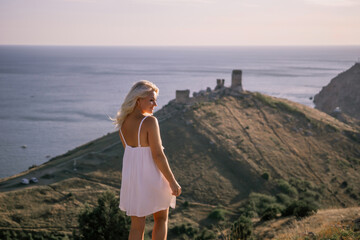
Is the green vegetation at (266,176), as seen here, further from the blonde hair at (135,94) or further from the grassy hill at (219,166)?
the blonde hair at (135,94)

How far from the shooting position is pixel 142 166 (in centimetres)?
498

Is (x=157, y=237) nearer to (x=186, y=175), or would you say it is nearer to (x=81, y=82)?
(x=186, y=175)

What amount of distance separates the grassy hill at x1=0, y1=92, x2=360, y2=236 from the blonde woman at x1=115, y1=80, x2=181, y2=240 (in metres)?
17.2

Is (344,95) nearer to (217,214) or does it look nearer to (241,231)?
(217,214)

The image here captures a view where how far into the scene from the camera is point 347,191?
27.7 meters

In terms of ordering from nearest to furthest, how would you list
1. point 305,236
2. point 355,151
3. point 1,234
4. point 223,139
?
point 305,236, point 1,234, point 223,139, point 355,151

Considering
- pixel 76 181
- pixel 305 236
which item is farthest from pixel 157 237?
pixel 76 181

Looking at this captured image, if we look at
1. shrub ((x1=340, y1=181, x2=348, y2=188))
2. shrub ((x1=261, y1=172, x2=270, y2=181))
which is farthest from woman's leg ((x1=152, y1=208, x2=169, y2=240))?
shrub ((x1=340, y1=181, x2=348, y2=188))

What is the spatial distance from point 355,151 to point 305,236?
101ft

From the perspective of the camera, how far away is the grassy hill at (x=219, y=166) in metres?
22.7

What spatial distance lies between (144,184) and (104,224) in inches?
511

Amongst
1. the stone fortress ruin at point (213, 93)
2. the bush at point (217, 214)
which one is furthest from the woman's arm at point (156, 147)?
the stone fortress ruin at point (213, 93)

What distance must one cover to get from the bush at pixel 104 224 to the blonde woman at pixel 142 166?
1221cm

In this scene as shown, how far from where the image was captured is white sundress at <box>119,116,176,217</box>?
16.3 feet
